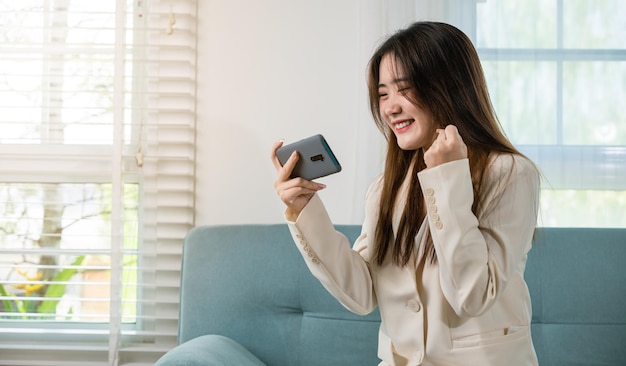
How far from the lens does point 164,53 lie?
2479 mm

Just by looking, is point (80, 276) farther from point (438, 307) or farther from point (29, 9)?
point (438, 307)

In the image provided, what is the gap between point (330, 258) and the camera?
1495 mm

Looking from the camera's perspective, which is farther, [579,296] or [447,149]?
[579,296]

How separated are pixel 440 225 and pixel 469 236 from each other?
54 millimetres

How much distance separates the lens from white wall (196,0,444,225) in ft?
8.10

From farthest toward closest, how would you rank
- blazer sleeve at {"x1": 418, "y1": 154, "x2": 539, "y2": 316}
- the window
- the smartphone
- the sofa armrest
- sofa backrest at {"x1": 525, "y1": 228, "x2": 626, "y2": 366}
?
1. the window
2. sofa backrest at {"x1": 525, "y1": 228, "x2": 626, "y2": 366}
3. the sofa armrest
4. the smartphone
5. blazer sleeve at {"x1": 418, "y1": 154, "x2": 539, "y2": 316}

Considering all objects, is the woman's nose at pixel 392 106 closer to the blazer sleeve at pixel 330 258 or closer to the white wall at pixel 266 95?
the blazer sleeve at pixel 330 258

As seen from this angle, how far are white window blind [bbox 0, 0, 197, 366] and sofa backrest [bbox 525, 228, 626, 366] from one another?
46.3 inches

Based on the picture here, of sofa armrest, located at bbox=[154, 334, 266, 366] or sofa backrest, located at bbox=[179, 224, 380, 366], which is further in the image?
sofa backrest, located at bbox=[179, 224, 380, 366]

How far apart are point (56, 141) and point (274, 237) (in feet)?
2.96

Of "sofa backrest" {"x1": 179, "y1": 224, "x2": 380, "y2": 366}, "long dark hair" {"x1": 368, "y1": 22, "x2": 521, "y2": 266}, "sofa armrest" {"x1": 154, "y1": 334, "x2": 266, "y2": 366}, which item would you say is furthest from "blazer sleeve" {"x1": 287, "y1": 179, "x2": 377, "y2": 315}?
Result: "sofa backrest" {"x1": 179, "y1": 224, "x2": 380, "y2": 366}

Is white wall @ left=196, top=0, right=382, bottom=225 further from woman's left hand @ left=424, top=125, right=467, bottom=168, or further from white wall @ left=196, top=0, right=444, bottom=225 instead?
woman's left hand @ left=424, top=125, right=467, bottom=168

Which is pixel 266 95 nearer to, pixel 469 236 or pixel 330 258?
pixel 330 258

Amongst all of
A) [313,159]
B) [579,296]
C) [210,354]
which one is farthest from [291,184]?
[579,296]
